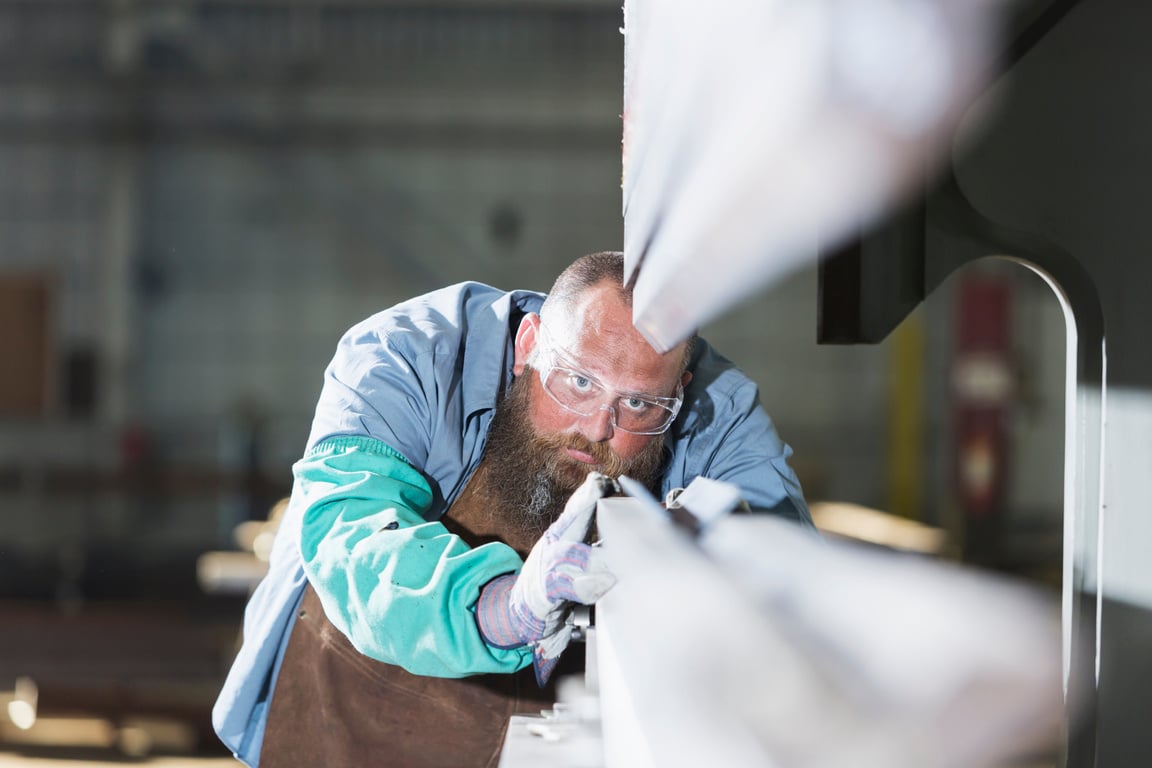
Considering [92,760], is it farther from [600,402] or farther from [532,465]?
[600,402]

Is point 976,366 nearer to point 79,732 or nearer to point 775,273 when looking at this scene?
point 79,732

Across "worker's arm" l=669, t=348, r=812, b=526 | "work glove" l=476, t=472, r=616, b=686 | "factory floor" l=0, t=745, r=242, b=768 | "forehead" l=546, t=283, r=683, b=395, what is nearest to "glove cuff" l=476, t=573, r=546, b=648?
"work glove" l=476, t=472, r=616, b=686

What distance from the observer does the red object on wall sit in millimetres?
4793

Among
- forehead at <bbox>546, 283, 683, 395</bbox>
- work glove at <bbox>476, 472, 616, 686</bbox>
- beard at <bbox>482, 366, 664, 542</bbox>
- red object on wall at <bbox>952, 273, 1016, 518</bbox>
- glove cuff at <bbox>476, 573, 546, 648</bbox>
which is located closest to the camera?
work glove at <bbox>476, 472, 616, 686</bbox>

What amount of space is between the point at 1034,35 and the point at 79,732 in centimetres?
317

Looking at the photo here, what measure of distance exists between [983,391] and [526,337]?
3.85 meters

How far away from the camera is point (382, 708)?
5.22 feet

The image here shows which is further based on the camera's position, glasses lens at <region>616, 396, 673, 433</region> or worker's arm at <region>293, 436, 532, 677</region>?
glasses lens at <region>616, 396, 673, 433</region>

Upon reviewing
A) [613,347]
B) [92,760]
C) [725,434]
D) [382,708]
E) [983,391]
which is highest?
[613,347]

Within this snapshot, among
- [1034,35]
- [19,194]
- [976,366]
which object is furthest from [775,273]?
[19,194]

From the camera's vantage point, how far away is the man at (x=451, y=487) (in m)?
1.06

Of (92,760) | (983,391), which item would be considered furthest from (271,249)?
(983,391)

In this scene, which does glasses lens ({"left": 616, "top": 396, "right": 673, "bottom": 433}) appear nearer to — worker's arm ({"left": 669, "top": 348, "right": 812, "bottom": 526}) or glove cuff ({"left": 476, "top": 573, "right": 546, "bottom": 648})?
worker's arm ({"left": 669, "top": 348, "right": 812, "bottom": 526})

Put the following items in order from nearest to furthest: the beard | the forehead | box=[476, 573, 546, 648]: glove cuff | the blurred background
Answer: box=[476, 573, 546, 648]: glove cuff < the forehead < the beard < the blurred background
